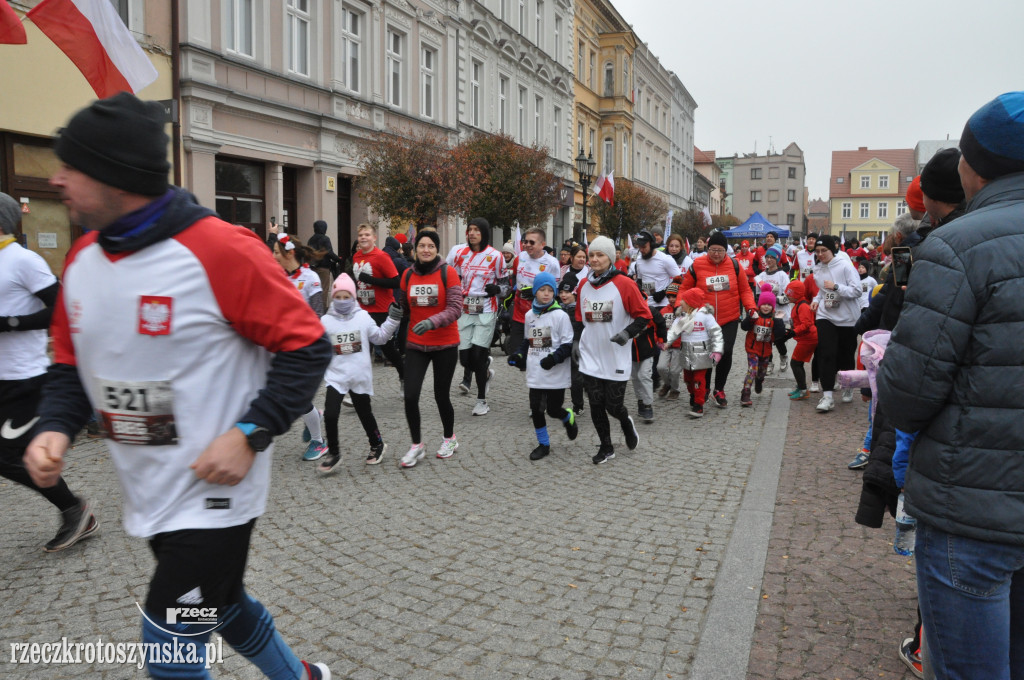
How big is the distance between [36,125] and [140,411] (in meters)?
13.1

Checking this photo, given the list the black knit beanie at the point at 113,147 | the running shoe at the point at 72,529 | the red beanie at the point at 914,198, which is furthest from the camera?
the running shoe at the point at 72,529

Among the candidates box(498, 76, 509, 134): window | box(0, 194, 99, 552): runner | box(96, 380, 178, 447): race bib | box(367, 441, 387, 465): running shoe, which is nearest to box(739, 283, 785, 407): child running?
box(367, 441, 387, 465): running shoe

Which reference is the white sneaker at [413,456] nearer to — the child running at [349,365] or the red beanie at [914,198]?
the child running at [349,365]

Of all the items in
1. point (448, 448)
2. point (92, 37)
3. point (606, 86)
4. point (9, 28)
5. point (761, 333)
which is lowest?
point (448, 448)

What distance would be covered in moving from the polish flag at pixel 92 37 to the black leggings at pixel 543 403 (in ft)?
16.4

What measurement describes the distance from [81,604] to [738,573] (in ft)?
11.1

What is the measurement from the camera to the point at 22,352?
Answer: 4.60 metres

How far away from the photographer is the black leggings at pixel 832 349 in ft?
29.5

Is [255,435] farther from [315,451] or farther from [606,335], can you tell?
[606,335]

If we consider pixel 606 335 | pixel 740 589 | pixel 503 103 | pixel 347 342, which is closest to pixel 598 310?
pixel 606 335

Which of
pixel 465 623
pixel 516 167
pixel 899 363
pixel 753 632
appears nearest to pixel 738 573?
pixel 753 632

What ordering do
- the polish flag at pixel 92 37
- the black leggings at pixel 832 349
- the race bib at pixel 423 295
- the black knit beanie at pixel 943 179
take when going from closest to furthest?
the black knit beanie at pixel 943 179 → the race bib at pixel 423 295 → the polish flag at pixel 92 37 → the black leggings at pixel 832 349

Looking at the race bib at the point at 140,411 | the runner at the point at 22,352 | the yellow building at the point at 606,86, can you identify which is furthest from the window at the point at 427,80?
the race bib at the point at 140,411

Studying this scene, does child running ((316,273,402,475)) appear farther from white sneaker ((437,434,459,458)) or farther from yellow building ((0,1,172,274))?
yellow building ((0,1,172,274))
